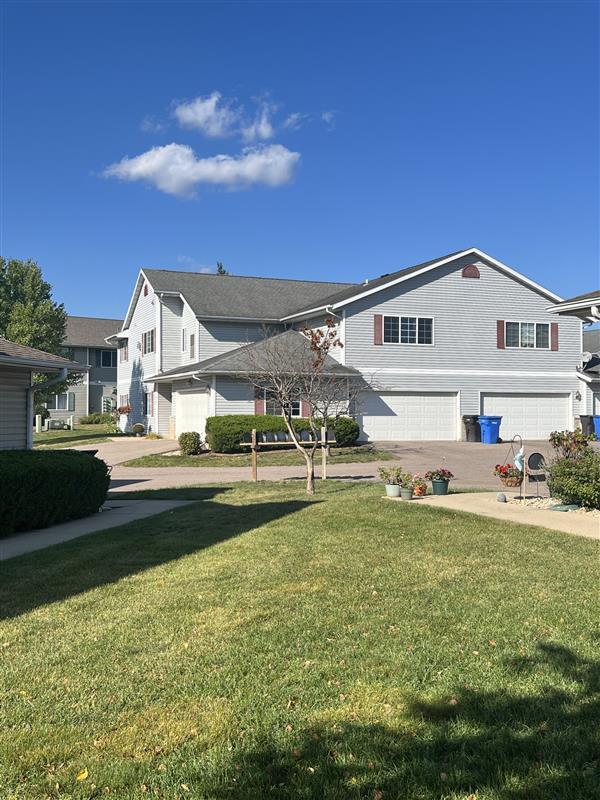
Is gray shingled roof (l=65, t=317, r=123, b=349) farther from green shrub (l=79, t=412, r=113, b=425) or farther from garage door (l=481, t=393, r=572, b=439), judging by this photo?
garage door (l=481, t=393, r=572, b=439)

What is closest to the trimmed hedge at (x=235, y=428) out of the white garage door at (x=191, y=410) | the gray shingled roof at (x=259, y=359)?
the gray shingled roof at (x=259, y=359)

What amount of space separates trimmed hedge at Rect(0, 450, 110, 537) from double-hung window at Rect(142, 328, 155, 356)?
22571 millimetres

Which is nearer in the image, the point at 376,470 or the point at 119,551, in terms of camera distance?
the point at 119,551

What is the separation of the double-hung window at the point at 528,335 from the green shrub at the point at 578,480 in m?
19.2

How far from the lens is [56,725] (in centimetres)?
373

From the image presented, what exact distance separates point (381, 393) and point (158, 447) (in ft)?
30.2

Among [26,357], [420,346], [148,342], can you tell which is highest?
[148,342]

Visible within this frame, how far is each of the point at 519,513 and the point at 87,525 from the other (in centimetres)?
658

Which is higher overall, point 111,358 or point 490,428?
point 111,358

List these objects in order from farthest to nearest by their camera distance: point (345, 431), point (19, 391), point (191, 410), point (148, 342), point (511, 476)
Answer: point (148, 342) → point (191, 410) → point (345, 431) → point (19, 391) → point (511, 476)

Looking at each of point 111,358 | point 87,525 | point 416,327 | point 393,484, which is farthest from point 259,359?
point 111,358

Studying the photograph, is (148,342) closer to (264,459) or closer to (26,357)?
(264,459)

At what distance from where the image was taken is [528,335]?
30.4 m

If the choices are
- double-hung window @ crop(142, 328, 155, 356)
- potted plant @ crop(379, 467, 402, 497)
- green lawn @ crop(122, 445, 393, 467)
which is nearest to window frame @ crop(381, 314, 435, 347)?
green lawn @ crop(122, 445, 393, 467)
